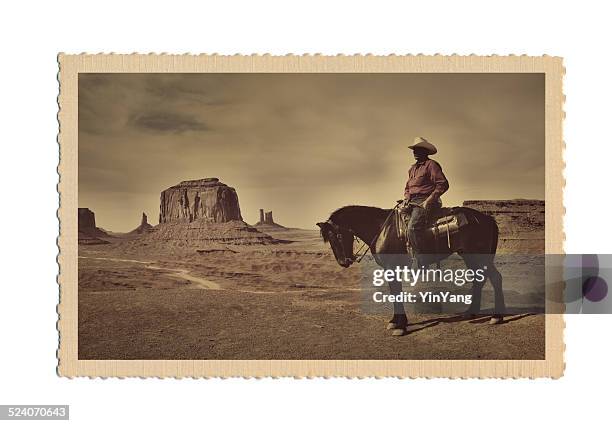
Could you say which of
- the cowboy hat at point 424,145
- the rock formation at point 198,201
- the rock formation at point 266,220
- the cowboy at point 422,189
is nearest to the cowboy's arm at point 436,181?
the cowboy at point 422,189

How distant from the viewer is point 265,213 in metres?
6.61

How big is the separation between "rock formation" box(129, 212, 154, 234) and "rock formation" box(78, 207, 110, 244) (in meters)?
0.29

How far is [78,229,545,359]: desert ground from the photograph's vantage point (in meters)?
6.56

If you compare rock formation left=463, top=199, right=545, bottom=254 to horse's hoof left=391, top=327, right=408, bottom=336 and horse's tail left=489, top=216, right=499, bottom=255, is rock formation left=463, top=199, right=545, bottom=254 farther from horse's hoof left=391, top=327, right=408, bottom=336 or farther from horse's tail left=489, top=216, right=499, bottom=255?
horse's hoof left=391, top=327, right=408, bottom=336

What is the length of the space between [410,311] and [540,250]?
4.78 feet

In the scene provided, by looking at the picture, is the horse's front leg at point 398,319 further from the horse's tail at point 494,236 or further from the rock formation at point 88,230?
the rock formation at point 88,230

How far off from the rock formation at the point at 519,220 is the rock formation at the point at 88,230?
146 inches

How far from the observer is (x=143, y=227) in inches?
262

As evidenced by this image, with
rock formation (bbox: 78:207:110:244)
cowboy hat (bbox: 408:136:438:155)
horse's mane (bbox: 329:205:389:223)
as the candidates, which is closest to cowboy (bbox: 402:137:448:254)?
cowboy hat (bbox: 408:136:438:155)

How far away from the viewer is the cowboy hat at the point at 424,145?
21.6ft

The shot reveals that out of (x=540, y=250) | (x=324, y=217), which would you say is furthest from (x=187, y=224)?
(x=540, y=250)

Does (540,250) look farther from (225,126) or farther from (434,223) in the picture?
(225,126)

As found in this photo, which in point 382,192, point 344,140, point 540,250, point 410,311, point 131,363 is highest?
point 344,140

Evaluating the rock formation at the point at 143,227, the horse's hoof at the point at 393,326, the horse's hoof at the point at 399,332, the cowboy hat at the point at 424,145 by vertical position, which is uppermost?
the cowboy hat at the point at 424,145
